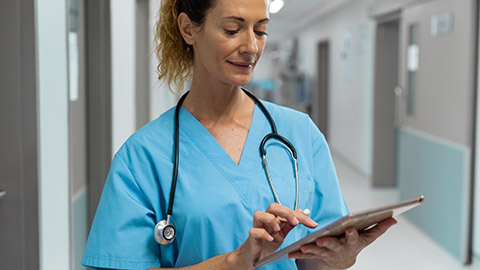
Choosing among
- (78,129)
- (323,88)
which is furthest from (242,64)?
(323,88)

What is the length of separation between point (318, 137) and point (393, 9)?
3317 millimetres

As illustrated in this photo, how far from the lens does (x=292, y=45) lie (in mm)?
9898

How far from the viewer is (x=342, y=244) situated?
2.56 feet

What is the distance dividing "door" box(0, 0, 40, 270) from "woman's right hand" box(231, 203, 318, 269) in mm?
559

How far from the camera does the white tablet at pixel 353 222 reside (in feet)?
2.22

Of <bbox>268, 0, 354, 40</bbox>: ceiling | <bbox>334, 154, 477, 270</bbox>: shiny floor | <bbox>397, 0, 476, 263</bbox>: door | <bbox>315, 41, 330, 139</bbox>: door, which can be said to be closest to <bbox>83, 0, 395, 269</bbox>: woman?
<bbox>334, 154, 477, 270</bbox>: shiny floor

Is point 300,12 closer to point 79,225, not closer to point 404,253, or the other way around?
point 404,253

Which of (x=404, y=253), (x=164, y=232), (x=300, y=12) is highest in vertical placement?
(x=300, y=12)

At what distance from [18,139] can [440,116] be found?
8.89 feet

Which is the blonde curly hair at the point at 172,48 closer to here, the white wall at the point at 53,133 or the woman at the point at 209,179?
the woman at the point at 209,179

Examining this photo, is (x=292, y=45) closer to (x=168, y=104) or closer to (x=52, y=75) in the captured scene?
(x=168, y=104)

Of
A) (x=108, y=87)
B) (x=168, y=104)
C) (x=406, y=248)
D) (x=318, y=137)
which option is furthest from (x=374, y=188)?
(x=318, y=137)

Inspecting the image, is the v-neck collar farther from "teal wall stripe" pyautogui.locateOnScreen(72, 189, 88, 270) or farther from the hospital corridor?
"teal wall stripe" pyautogui.locateOnScreen(72, 189, 88, 270)

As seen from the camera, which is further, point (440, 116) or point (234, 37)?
point (440, 116)
